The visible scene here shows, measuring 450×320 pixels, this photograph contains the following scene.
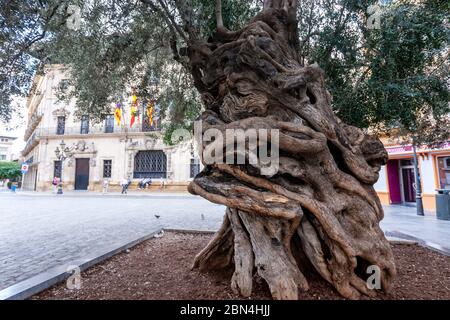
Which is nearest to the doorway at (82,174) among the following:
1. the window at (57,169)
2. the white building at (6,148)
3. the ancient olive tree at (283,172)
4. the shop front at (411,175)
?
the window at (57,169)

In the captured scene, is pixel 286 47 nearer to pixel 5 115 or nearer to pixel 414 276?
Result: pixel 414 276

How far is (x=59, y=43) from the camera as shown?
5441 millimetres

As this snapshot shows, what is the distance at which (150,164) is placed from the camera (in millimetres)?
29016

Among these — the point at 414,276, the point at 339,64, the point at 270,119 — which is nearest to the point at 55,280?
the point at 270,119

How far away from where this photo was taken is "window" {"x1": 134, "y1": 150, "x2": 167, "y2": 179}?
93.7 feet

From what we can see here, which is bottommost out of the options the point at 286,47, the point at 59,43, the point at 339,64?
the point at 286,47

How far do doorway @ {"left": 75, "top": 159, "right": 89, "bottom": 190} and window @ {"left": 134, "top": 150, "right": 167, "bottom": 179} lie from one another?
602 centimetres

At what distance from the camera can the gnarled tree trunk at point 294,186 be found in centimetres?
275

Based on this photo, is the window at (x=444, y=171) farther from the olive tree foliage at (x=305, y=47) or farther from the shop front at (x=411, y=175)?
the olive tree foliage at (x=305, y=47)

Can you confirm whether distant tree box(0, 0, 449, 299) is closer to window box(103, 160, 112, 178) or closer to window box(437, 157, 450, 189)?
window box(437, 157, 450, 189)

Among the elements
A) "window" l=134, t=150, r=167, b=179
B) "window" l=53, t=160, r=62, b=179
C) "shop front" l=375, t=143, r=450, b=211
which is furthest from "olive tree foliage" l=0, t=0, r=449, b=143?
"window" l=53, t=160, r=62, b=179

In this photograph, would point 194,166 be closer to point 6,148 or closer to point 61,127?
point 61,127

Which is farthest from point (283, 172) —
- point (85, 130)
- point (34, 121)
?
point (34, 121)
